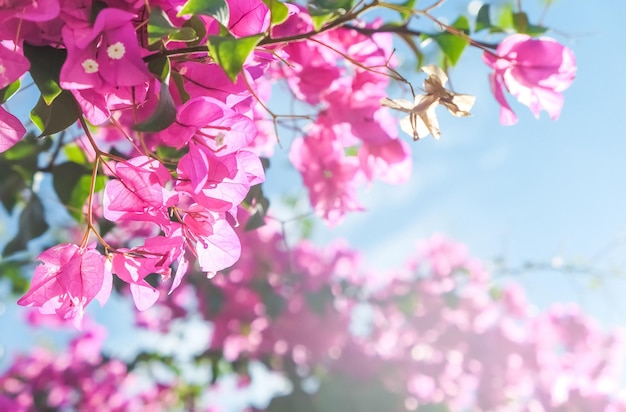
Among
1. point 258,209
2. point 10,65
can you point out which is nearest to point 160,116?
point 10,65

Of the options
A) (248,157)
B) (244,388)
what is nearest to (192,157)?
(248,157)

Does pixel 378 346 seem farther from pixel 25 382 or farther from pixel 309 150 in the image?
pixel 309 150

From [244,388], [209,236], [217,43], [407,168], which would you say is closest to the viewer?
[217,43]

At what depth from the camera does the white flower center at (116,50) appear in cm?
40

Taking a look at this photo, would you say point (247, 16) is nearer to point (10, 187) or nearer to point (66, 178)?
point (66, 178)

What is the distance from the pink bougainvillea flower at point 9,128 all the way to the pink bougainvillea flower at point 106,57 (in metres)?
0.07

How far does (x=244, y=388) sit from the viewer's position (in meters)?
2.36

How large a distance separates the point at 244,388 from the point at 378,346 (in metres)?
0.65

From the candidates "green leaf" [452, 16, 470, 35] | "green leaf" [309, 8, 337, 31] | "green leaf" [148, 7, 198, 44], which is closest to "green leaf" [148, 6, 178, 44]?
"green leaf" [148, 7, 198, 44]

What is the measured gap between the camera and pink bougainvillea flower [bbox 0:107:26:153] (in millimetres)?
455

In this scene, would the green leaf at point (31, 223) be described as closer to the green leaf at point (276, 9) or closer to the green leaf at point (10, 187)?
the green leaf at point (10, 187)

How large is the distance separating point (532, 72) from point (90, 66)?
36cm

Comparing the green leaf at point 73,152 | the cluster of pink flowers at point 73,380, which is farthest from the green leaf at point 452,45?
the cluster of pink flowers at point 73,380

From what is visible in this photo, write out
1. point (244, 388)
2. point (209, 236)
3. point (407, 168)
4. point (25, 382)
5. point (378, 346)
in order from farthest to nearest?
point (378, 346) < point (244, 388) < point (25, 382) < point (407, 168) < point (209, 236)
